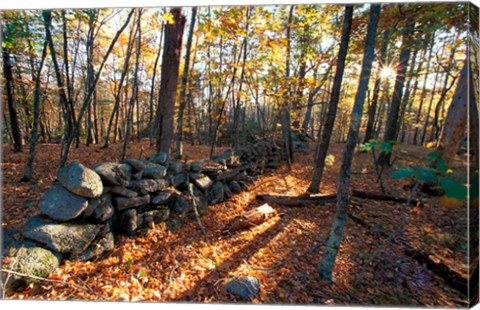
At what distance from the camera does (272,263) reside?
222cm

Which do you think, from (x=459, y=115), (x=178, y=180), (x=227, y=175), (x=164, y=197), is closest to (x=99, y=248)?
(x=164, y=197)

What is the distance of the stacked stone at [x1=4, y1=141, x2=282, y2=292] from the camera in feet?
5.60

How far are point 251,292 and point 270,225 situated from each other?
1.27 metres

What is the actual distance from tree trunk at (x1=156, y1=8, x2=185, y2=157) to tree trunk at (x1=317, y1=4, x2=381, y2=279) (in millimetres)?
2626

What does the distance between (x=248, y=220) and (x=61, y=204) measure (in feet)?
7.02

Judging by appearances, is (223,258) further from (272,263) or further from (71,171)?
(71,171)

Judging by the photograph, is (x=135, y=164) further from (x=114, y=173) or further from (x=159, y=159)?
(x=159, y=159)

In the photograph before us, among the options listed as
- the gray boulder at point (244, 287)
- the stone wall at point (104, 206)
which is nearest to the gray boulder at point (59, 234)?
the stone wall at point (104, 206)

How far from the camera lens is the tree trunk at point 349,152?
1911 millimetres

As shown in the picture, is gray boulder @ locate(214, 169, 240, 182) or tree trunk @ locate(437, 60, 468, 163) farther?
gray boulder @ locate(214, 169, 240, 182)

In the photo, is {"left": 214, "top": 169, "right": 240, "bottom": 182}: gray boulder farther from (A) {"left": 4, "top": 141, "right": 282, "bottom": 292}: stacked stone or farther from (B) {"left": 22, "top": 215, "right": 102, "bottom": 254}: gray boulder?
(B) {"left": 22, "top": 215, "right": 102, "bottom": 254}: gray boulder

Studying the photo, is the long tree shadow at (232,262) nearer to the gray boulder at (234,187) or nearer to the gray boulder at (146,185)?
the gray boulder at (234,187)

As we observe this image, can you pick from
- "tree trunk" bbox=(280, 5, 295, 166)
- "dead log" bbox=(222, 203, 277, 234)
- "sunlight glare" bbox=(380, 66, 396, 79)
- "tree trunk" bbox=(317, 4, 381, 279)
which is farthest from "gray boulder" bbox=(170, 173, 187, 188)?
"sunlight glare" bbox=(380, 66, 396, 79)

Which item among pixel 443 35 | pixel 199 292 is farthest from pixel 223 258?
pixel 443 35
